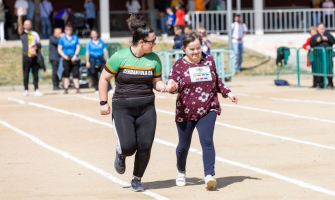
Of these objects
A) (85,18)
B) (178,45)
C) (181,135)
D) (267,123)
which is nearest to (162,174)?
(181,135)

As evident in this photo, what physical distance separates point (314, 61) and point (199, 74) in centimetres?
1308

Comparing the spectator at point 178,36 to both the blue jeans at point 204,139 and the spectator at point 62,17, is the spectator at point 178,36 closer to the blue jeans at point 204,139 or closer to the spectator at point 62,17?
the spectator at point 62,17

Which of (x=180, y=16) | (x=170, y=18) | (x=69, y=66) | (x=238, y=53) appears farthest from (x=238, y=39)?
(x=69, y=66)

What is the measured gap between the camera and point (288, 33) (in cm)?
3181

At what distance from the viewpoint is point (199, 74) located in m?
7.77

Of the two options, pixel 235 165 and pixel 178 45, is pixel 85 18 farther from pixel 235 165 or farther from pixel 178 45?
pixel 235 165

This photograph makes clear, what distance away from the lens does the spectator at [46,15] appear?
30875 millimetres

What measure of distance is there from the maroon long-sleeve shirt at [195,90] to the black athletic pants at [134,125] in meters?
0.37

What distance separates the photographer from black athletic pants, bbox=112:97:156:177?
24.8 feet

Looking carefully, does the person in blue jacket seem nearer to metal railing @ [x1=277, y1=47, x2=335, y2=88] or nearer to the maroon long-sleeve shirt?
metal railing @ [x1=277, y1=47, x2=335, y2=88]

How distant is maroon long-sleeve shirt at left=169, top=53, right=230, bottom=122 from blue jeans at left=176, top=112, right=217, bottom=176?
0.21 feet

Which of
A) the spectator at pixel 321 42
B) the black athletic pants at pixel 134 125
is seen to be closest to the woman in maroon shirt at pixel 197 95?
the black athletic pants at pixel 134 125

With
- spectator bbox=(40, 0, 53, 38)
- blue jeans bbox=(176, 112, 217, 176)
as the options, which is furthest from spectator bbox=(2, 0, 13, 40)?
blue jeans bbox=(176, 112, 217, 176)

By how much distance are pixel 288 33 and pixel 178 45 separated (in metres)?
11.6
